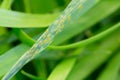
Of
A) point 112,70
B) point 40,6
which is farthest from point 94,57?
point 40,6

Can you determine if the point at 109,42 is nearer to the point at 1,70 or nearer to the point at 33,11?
the point at 33,11

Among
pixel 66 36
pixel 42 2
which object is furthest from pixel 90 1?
pixel 42 2

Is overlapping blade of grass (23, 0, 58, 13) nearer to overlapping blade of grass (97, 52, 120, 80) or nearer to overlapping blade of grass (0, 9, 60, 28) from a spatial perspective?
overlapping blade of grass (0, 9, 60, 28)

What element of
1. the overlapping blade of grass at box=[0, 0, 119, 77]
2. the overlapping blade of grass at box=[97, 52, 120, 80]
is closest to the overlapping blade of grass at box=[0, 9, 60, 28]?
the overlapping blade of grass at box=[0, 0, 119, 77]

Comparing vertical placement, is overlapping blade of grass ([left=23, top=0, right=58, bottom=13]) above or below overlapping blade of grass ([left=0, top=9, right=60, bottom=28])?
above

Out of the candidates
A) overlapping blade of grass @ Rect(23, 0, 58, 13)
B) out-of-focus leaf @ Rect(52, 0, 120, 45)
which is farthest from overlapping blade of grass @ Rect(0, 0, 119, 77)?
overlapping blade of grass @ Rect(23, 0, 58, 13)

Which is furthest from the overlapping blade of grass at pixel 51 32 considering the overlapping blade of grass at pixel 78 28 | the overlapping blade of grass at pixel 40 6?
the overlapping blade of grass at pixel 40 6

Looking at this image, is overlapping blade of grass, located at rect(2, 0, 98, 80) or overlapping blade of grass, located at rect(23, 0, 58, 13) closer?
overlapping blade of grass, located at rect(2, 0, 98, 80)

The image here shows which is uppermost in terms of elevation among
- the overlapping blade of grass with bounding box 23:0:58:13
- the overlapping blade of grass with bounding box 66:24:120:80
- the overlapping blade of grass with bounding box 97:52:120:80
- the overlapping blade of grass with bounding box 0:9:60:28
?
the overlapping blade of grass with bounding box 23:0:58:13
